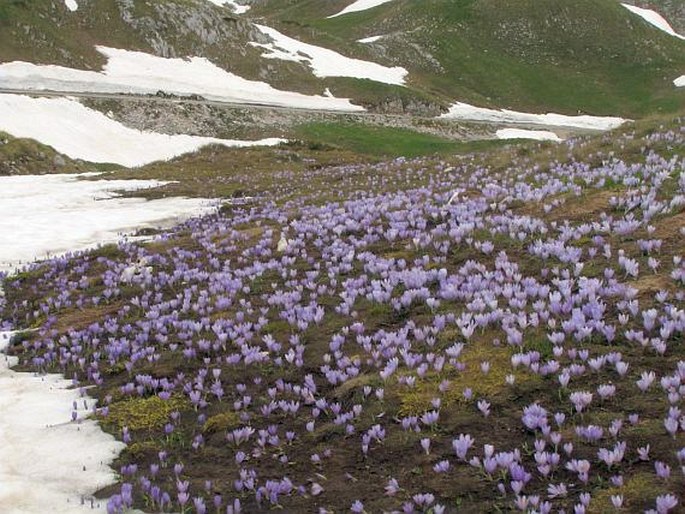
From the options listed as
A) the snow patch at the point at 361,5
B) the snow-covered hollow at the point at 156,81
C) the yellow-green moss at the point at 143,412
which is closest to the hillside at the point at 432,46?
the snow-covered hollow at the point at 156,81

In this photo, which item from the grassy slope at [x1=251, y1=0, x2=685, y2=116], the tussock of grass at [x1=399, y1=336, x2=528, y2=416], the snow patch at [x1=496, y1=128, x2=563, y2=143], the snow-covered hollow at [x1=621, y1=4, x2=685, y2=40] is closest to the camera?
the tussock of grass at [x1=399, y1=336, x2=528, y2=416]

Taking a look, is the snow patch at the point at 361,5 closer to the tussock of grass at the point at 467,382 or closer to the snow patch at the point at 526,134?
the snow patch at the point at 526,134

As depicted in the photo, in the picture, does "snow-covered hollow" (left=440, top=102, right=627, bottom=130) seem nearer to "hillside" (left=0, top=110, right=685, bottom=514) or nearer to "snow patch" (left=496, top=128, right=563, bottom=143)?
"snow patch" (left=496, top=128, right=563, bottom=143)

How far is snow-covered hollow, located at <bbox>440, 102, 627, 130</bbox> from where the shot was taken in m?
96.4

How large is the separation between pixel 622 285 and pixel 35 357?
7380mm

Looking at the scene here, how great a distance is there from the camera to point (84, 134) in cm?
5172

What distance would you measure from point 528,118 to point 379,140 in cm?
5315

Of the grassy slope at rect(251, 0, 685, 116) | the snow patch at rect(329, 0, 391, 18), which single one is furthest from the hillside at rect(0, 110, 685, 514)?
the snow patch at rect(329, 0, 391, 18)

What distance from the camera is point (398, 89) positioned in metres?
97.8

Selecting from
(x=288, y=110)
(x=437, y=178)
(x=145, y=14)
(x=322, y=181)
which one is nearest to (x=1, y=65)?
(x=145, y=14)

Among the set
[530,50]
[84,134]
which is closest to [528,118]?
[530,50]

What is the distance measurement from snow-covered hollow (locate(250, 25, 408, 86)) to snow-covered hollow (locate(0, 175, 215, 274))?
76404 millimetres

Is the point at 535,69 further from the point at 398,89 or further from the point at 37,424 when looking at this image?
the point at 37,424

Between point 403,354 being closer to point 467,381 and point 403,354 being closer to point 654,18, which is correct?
point 467,381
